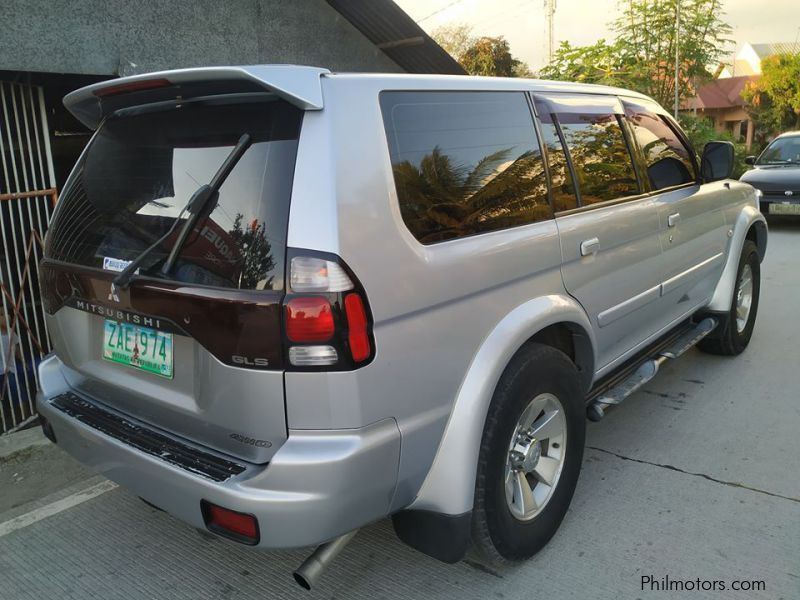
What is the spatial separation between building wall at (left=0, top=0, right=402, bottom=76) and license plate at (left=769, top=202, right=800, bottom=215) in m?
7.46

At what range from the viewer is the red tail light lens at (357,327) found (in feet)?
6.26

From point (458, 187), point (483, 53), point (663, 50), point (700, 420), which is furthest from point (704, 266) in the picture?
point (483, 53)

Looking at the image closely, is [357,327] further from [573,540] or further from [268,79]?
[573,540]

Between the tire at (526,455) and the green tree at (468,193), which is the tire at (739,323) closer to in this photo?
the tire at (526,455)

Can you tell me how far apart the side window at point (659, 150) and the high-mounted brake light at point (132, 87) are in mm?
2532

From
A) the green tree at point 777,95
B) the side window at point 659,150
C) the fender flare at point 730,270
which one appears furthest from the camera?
the green tree at point 777,95

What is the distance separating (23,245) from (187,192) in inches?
128

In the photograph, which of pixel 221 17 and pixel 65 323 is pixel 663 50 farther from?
pixel 65 323

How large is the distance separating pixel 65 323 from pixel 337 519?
4.61 ft

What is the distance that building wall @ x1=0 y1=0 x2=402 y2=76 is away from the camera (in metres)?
4.32

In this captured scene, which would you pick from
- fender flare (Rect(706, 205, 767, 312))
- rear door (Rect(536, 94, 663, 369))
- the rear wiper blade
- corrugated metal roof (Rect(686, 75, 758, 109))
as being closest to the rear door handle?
rear door (Rect(536, 94, 663, 369))

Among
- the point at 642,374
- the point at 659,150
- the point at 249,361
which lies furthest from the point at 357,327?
the point at 659,150

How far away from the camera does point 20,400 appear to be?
431 cm

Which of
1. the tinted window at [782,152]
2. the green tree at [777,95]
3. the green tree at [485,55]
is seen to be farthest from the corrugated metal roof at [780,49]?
the tinted window at [782,152]
